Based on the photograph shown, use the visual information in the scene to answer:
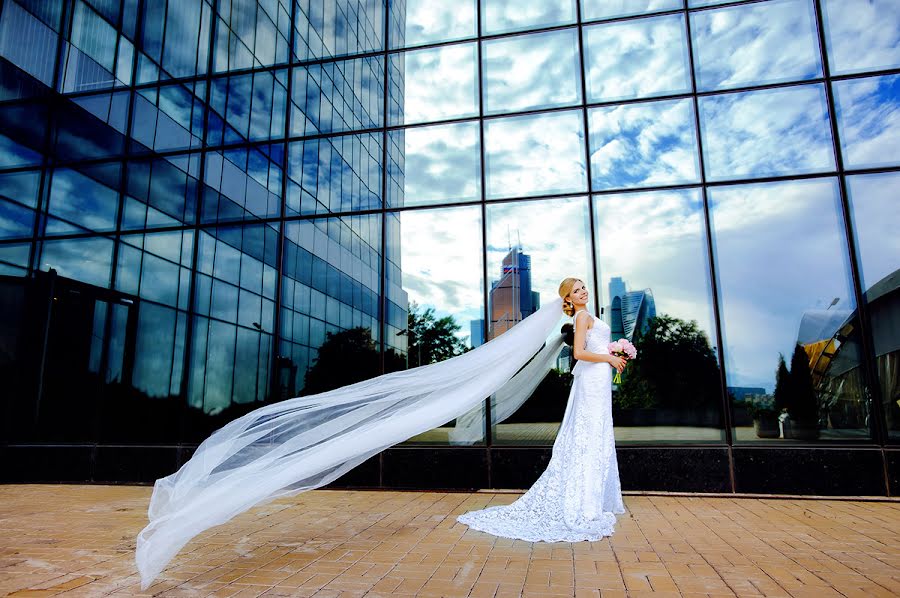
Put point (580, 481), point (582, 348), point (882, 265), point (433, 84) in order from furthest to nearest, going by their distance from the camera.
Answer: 1. point (433, 84)
2. point (882, 265)
3. point (582, 348)
4. point (580, 481)

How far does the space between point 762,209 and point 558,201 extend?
8.83ft

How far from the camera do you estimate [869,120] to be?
7.02 m

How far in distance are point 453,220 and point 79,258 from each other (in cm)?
621

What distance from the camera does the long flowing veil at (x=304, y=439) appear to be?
11.8 ft

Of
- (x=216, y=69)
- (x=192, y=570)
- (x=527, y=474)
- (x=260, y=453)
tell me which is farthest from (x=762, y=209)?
(x=216, y=69)

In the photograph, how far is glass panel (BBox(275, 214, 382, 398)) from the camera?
790 cm

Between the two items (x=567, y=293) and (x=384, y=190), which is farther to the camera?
(x=384, y=190)

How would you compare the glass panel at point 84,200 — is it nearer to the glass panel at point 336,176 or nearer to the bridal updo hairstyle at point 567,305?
the glass panel at point 336,176

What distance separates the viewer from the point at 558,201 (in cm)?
775

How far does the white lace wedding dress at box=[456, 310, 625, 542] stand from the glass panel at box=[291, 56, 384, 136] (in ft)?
16.9

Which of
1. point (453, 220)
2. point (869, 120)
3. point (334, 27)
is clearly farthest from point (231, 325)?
point (869, 120)

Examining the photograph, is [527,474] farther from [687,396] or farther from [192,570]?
[192,570]

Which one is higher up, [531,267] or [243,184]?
[243,184]

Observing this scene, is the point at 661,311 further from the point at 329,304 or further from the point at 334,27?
the point at 334,27
